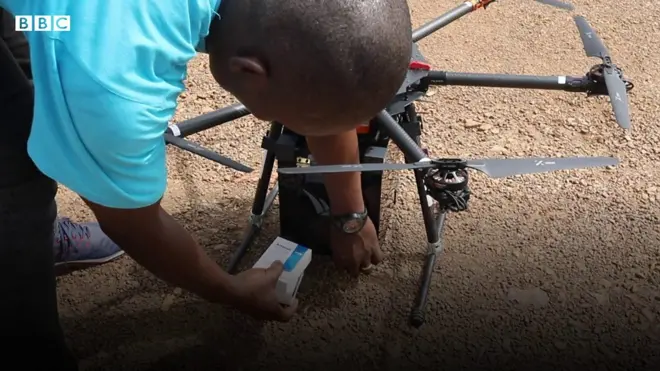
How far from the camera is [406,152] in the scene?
1330 millimetres

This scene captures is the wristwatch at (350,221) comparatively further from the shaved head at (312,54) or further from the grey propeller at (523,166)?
the shaved head at (312,54)

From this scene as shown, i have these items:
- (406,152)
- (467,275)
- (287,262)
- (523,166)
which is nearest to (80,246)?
(287,262)

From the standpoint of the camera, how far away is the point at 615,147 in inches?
82.9

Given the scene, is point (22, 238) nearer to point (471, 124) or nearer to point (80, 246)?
point (80, 246)

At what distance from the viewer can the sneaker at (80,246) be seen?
1669 millimetres

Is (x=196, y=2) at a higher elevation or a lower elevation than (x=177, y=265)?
higher

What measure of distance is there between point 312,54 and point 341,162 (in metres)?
0.57

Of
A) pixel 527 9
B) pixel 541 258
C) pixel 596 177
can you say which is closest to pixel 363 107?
pixel 541 258

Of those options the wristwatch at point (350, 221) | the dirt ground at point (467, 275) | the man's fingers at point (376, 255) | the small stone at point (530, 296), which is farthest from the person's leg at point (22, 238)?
the small stone at point (530, 296)

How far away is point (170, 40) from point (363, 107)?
28 centimetres

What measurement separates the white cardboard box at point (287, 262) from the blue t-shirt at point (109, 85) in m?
0.61

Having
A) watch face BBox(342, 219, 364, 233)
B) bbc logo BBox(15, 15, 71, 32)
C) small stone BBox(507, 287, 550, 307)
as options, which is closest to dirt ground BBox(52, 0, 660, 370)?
small stone BBox(507, 287, 550, 307)

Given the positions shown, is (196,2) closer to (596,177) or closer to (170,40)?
(170,40)

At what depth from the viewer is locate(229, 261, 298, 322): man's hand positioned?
1237 millimetres
